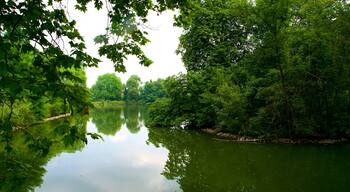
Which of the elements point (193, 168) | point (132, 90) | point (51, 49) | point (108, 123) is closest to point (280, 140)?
point (193, 168)

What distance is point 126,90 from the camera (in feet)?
380

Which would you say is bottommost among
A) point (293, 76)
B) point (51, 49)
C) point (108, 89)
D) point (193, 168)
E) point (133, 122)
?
point (193, 168)

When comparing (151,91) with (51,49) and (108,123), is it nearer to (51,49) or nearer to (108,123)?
(108,123)

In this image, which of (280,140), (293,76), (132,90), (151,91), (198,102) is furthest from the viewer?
(151,91)

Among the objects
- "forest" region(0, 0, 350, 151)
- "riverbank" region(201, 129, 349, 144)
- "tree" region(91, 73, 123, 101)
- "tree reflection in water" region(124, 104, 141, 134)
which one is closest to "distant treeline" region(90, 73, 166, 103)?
"tree" region(91, 73, 123, 101)

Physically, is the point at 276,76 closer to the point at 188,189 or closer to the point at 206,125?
the point at 206,125

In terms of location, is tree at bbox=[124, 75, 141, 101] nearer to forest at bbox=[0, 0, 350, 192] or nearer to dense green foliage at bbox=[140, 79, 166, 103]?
dense green foliage at bbox=[140, 79, 166, 103]

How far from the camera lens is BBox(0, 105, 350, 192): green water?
438 inches

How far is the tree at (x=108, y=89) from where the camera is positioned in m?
112

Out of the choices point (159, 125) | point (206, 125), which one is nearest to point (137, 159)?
point (206, 125)

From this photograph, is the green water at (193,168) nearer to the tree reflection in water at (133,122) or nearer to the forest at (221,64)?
the forest at (221,64)

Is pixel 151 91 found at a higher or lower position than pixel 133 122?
higher

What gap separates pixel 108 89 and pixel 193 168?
3997 inches

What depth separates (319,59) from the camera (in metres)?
19.1
